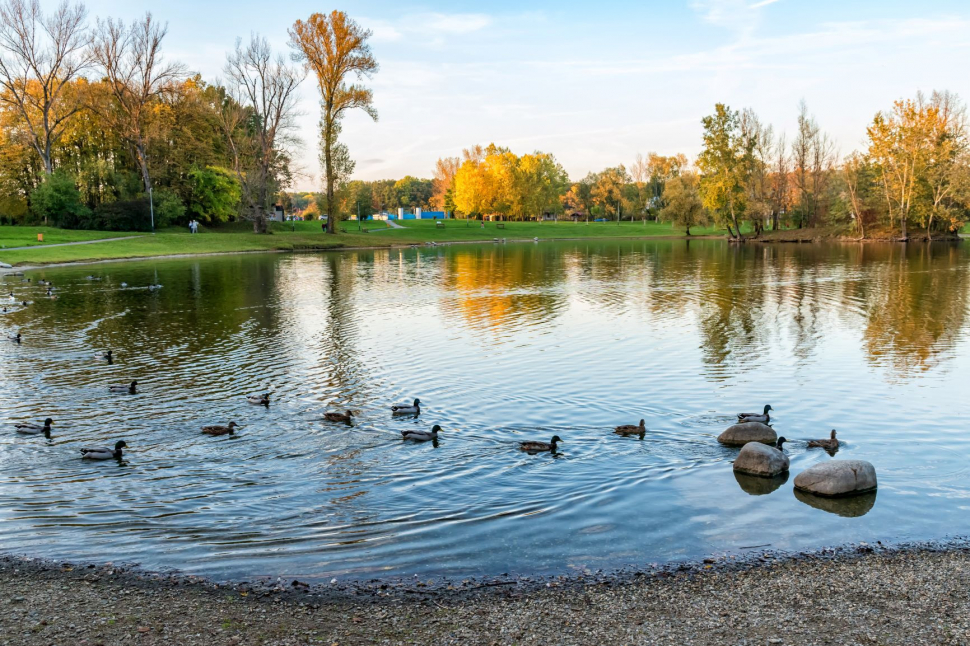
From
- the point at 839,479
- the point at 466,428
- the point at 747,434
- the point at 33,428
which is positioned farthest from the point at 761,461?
the point at 33,428

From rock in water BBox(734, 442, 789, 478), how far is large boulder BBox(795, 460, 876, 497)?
0.55m

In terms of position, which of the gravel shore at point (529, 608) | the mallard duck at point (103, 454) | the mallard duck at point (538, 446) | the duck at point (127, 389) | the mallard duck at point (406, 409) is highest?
the duck at point (127, 389)

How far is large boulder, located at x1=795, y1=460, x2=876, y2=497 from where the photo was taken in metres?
11.0

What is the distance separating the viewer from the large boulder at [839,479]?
1101cm

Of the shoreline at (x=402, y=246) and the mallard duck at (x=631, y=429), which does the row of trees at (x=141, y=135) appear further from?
the mallard duck at (x=631, y=429)

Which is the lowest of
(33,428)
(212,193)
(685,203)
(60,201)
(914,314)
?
(33,428)

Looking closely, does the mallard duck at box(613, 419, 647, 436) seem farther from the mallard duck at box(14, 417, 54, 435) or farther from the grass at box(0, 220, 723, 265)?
the grass at box(0, 220, 723, 265)

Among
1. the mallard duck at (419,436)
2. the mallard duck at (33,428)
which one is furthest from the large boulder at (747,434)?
the mallard duck at (33,428)

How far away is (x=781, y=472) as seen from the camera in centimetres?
1203

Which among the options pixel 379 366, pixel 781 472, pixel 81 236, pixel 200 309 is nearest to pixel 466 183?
pixel 81 236

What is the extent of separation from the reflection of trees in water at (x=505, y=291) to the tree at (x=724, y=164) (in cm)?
4194

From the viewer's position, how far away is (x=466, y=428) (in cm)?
1472

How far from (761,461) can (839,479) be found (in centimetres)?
128

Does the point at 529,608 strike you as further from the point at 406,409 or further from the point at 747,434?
the point at 406,409
